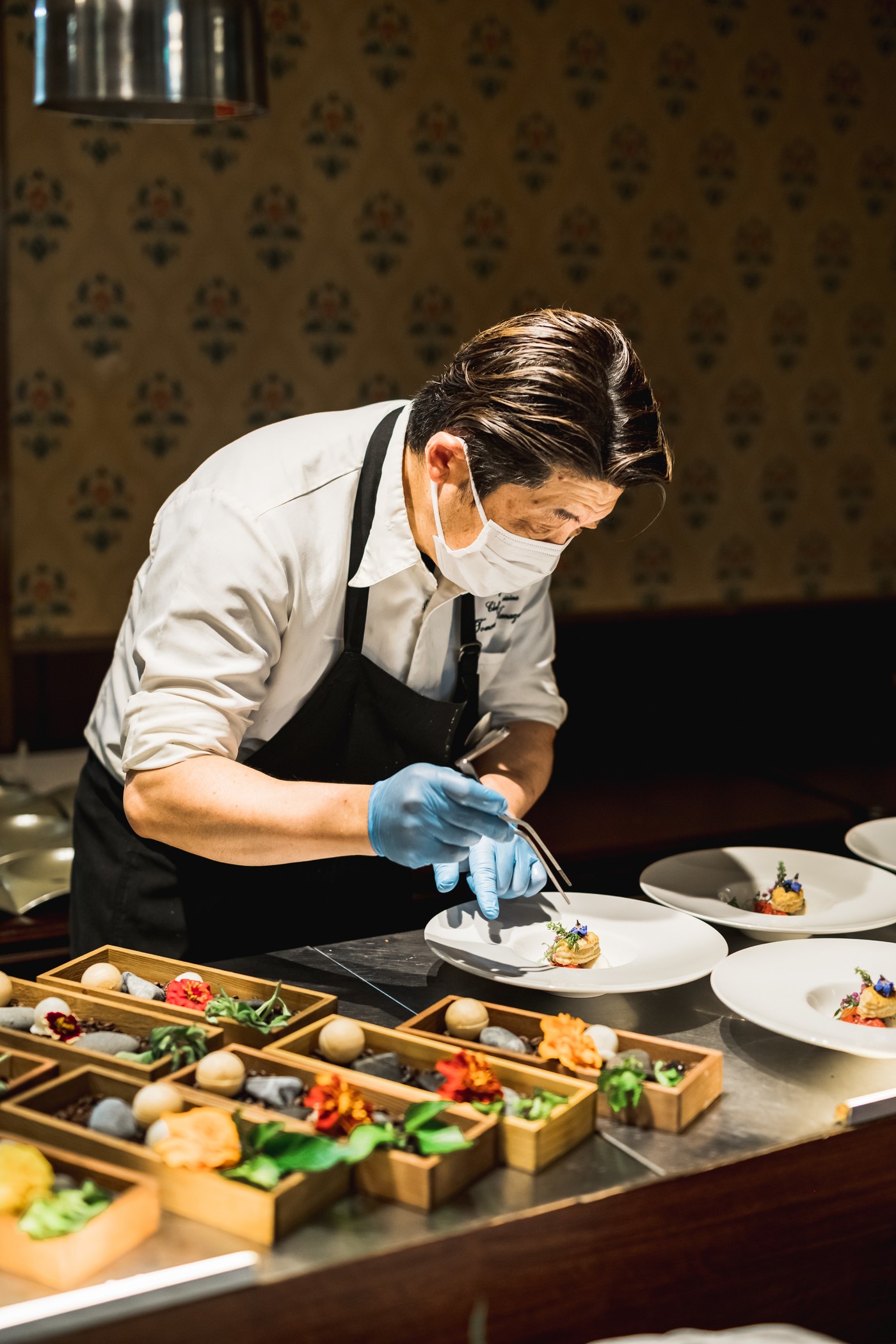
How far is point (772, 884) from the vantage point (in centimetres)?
189

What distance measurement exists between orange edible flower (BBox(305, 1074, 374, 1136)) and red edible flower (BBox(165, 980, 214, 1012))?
0.25m

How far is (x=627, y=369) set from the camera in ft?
5.42

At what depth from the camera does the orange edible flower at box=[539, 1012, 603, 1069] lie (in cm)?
126

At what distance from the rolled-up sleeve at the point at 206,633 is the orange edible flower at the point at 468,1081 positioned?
557mm

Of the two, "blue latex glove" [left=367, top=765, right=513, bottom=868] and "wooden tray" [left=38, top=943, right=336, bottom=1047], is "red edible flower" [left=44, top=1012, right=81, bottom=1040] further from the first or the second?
"blue latex glove" [left=367, top=765, right=513, bottom=868]

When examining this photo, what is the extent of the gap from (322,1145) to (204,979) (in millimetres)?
404

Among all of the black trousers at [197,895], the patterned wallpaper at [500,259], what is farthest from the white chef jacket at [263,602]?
the patterned wallpaper at [500,259]

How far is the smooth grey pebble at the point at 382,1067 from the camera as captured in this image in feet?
4.12

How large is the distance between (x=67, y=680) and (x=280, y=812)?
2230 millimetres

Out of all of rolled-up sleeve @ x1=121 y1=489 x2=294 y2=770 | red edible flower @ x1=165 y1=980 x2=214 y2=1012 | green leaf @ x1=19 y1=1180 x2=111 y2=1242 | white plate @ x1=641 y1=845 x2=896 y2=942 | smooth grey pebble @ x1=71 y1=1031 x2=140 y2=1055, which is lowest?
white plate @ x1=641 y1=845 x2=896 y2=942

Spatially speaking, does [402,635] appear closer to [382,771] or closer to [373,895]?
[382,771]

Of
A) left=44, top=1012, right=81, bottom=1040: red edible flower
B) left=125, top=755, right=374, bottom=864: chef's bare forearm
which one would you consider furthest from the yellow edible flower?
left=125, top=755, right=374, bottom=864: chef's bare forearm

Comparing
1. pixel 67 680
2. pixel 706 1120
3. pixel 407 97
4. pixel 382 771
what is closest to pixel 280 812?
pixel 382 771

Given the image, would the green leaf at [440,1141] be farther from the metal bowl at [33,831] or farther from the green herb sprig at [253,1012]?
the metal bowl at [33,831]
